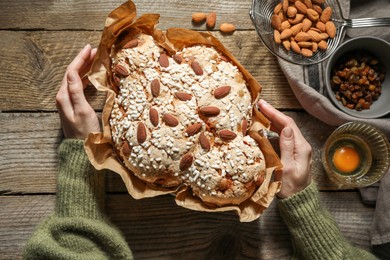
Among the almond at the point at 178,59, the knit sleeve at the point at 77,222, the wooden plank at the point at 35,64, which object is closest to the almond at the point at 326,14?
the almond at the point at 178,59

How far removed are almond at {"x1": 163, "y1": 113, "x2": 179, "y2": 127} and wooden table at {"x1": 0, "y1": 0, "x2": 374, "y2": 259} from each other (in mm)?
337

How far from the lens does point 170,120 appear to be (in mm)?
1138

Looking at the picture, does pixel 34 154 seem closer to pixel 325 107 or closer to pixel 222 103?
pixel 222 103

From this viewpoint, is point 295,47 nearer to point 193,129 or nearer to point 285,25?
point 285,25

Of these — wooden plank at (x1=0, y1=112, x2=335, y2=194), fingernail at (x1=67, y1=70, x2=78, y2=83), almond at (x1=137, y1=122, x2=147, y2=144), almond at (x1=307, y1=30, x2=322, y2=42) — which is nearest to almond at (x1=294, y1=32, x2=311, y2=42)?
almond at (x1=307, y1=30, x2=322, y2=42)

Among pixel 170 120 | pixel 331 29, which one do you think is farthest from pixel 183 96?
pixel 331 29

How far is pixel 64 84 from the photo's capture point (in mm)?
1296

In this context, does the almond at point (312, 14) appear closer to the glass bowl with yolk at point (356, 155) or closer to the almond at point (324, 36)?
the almond at point (324, 36)

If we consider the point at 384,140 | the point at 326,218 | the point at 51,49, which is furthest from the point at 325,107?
the point at 51,49

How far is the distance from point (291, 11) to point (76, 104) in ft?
2.32

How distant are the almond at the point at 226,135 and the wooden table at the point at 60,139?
1.00 ft

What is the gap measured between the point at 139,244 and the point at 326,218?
0.58 m

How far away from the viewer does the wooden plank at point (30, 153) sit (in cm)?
139

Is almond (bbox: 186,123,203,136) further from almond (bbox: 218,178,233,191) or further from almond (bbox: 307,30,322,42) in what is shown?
almond (bbox: 307,30,322,42)
